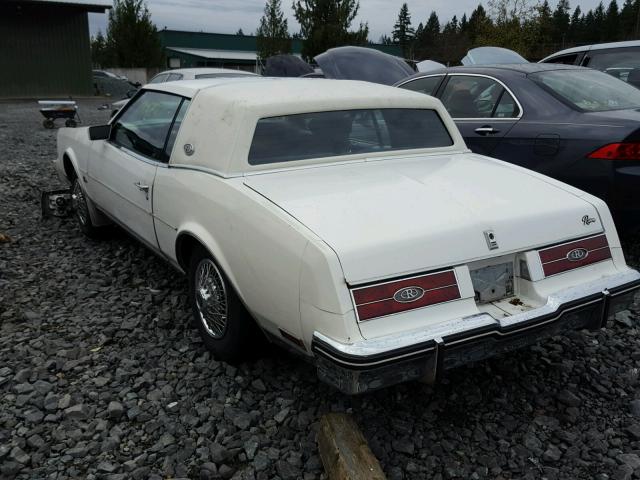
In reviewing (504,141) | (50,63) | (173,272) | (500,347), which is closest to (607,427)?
(500,347)

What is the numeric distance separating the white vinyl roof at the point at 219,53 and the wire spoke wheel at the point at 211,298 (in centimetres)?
4418

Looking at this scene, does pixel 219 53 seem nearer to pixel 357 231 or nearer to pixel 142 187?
pixel 142 187

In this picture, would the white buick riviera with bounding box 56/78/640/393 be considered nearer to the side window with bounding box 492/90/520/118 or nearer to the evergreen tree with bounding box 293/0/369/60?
the side window with bounding box 492/90/520/118

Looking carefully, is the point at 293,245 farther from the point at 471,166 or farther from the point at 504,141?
the point at 504,141

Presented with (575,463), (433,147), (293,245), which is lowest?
(575,463)

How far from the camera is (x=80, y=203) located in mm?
5137

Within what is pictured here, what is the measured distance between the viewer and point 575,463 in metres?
2.42

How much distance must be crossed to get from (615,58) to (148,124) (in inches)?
230

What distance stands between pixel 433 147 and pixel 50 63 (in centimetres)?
2400

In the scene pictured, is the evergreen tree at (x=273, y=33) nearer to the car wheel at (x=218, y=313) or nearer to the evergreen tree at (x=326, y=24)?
the evergreen tree at (x=326, y=24)

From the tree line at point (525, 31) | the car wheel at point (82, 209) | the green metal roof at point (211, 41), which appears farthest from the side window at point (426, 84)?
the green metal roof at point (211, 41)

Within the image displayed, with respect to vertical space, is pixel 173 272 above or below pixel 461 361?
below

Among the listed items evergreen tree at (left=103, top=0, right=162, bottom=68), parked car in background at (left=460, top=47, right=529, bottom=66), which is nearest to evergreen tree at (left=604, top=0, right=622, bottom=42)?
evergreen tree at (left=103, top=0, right=162, bottom=68)

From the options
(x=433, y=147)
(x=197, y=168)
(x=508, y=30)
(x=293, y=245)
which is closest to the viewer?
(x=293, y=245)
